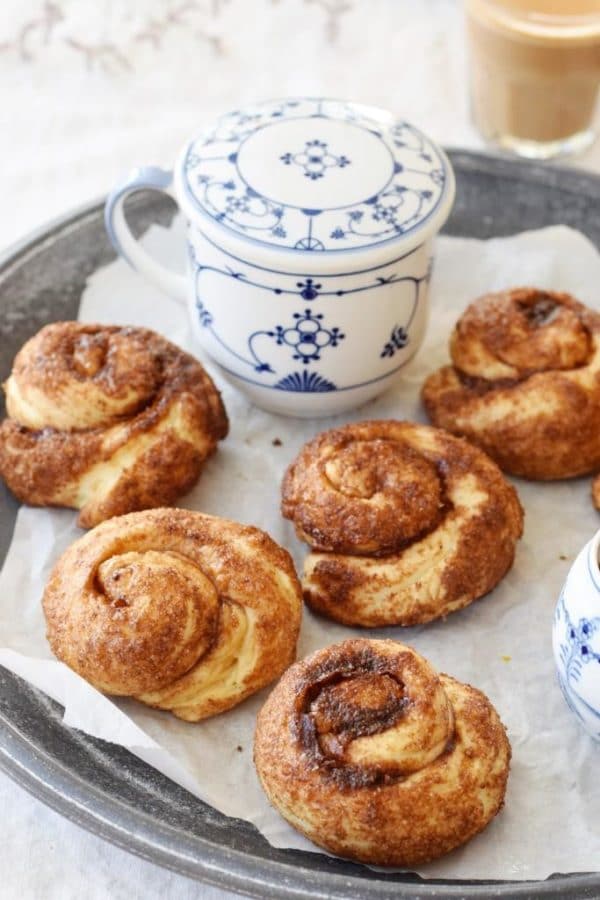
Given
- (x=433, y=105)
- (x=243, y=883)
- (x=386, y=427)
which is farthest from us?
(x=433, y=105)

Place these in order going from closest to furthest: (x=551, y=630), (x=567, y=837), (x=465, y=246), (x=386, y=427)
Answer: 1. (x=567, y=837)
2. (x=551, y=630)
3. (x=386, y=427)
4. (x=465, y=246)

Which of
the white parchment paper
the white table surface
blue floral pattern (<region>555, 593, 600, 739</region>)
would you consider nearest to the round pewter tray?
the white parchment paper

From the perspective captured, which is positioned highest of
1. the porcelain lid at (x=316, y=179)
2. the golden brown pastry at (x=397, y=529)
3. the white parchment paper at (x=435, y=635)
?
the porcelain lid at (x=316, y=179)

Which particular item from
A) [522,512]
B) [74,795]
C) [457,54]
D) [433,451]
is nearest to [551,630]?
[522,512]

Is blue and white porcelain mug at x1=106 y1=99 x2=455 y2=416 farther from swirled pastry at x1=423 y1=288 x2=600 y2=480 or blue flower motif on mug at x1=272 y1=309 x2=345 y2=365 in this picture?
swirled pastry at x1=423 y1=288 x2=600 y2=480

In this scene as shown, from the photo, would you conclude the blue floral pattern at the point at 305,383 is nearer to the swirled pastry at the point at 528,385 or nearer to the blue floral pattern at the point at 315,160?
the swirled pastry at the point at 528,385

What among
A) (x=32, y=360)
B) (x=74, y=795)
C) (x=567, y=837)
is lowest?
(x=567, y=837)

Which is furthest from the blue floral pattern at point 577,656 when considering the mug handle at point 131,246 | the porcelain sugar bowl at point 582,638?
the mug handle at point 131,246

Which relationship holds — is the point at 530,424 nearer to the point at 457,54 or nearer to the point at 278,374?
the point at 278,374
